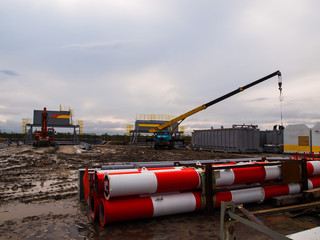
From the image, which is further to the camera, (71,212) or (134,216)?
(71,212)

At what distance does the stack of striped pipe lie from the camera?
4.10 m

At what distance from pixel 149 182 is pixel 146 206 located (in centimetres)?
45

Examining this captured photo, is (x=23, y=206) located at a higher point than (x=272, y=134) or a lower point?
lower

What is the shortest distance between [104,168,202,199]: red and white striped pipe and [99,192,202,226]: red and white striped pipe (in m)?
0.15

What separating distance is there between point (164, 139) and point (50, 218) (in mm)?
20760

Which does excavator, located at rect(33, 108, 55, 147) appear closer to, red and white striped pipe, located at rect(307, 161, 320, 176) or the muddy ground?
the muddy ground

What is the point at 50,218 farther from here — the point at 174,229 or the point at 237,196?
the point at 237,196

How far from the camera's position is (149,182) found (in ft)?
13.9

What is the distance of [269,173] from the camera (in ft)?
17.9

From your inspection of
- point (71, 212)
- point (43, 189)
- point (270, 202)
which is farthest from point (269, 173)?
point (43, 189)

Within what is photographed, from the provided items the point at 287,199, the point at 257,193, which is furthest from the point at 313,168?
the point at 257,193

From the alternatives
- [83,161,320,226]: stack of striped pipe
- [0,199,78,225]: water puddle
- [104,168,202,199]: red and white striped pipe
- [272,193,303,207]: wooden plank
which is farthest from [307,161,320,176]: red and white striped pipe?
[0,199,78,225]: water puddle

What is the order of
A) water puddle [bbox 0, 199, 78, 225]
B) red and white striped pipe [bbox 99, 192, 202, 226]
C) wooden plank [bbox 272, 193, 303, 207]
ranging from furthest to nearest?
wooden plank [bbox 272, 193, 303, 207] < water puddle [bbox 0, 199, 78, 225] < red and white striped pipe [bbox 99, 192, 202, 226]

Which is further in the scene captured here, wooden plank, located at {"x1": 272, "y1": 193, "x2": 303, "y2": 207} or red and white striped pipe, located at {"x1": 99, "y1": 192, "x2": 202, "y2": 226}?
wooden plank, located at {"x1": 272, "y1": 193, "x2": 303, "y2": 207}
